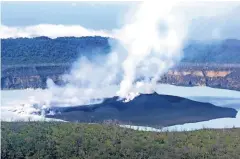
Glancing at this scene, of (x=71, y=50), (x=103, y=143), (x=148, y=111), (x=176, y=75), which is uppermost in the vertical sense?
(x=71, y=50)

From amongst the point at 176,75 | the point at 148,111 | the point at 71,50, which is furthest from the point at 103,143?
the point at 71,50

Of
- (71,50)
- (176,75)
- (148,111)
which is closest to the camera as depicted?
(148,111)

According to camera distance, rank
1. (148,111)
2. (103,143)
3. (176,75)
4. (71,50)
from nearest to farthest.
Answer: (103,143)
(148,111)
(176,75)
(71,50)

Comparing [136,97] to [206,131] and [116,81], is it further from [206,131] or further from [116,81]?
[206,131]

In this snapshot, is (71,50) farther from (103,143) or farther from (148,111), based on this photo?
(103,143)

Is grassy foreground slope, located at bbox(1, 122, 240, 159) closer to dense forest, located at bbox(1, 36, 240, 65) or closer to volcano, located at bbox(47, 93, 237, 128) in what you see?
volcano, located at bbox(47, 93, 237, 128)

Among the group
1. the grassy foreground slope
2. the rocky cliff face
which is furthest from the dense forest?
the grassy foreground slope

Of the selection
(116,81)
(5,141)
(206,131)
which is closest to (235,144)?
(206,131)
